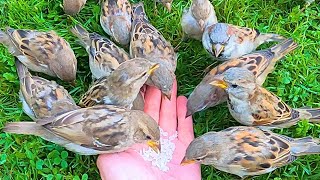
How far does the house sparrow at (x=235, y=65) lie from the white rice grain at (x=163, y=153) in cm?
27

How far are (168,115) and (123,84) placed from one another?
0.48 metres

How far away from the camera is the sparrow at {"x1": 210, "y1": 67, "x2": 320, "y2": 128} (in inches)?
180

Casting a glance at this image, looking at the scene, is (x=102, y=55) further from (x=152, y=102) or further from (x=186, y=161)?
(x=186, y=161)

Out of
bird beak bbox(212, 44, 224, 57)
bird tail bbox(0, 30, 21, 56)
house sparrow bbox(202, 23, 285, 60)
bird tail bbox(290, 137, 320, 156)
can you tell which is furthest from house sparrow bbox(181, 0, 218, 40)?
bird tail bbox(0, 30, 21, 56)

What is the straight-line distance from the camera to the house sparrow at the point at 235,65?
4719mm

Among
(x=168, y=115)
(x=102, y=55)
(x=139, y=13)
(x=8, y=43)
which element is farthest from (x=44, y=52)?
(x=168, y=115)

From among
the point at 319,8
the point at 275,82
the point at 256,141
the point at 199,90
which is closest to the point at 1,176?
the point at 199,90

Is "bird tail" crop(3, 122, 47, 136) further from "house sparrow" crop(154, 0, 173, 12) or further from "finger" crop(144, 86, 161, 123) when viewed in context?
"house sparrow" crop(154, 0, 173, 12)

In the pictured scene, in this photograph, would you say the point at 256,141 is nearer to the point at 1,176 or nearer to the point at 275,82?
the point at 275,82

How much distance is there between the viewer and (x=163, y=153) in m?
4.55

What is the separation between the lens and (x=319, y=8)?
232 inches

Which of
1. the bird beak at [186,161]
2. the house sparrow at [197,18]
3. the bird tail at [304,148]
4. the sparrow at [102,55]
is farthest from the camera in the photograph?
the house sparrow at [197,18]

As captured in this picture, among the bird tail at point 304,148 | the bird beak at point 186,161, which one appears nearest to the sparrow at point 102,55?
the bird beak at point 186,161

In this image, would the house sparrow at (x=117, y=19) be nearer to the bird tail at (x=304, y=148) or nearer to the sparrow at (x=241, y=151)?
the sparrow at (x=241, y=151)
